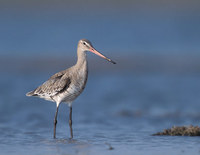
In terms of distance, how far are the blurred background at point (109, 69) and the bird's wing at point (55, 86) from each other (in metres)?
0.82

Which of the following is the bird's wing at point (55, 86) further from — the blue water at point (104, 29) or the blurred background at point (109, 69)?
the blue water at point (104, 29)

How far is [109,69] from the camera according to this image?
2236cm

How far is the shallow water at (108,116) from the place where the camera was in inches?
359

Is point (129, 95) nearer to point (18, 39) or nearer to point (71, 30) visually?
point (18, 39)

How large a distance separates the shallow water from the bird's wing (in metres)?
0.82

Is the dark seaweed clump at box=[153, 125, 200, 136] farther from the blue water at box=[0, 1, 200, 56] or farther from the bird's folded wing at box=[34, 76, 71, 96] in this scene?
the blue water at box=[0, 1, 200, 56]

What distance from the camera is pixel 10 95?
1598 cm

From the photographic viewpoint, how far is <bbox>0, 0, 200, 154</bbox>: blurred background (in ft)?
39.2

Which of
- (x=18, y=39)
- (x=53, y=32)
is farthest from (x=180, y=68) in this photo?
(x=53, y=32)

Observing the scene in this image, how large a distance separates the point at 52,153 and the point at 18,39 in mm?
25758

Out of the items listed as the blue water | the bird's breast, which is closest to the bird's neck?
the bird's breast

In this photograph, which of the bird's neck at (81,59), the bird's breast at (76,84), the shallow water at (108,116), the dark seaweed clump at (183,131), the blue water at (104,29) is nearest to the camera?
the shallow water at (108,116)

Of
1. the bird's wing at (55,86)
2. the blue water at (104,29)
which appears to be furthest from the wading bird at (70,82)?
the blue water at (104,29)

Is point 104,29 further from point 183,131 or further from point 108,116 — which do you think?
point 183,131
